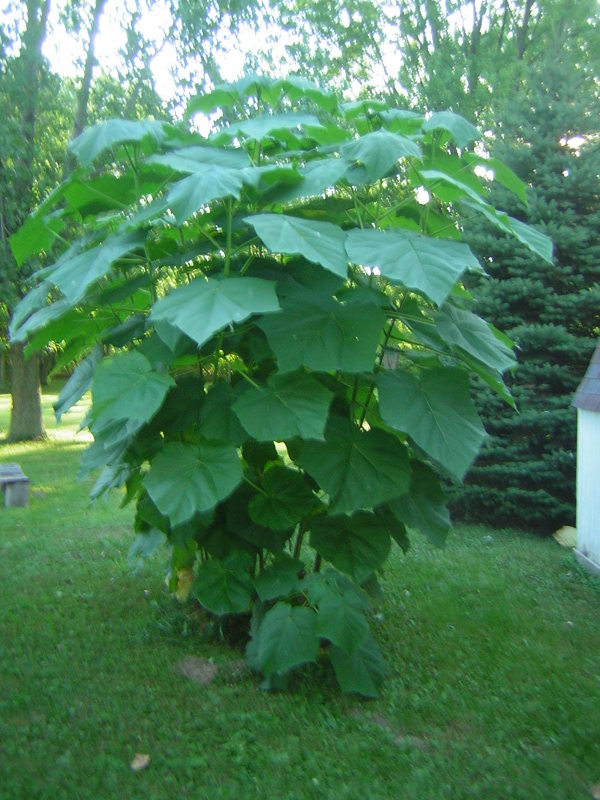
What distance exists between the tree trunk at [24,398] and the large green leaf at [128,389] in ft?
42.7

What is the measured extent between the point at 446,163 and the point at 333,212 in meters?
0.56

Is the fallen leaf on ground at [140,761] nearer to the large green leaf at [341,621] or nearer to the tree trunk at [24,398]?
the large green leaf at [341,621]

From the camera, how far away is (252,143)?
3.82 m

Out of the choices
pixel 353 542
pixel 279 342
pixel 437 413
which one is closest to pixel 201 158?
pixel 279 342

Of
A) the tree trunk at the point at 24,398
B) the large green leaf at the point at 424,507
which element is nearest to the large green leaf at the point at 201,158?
the large green leaf at the point at 424,507

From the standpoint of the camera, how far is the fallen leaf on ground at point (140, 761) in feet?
10.1

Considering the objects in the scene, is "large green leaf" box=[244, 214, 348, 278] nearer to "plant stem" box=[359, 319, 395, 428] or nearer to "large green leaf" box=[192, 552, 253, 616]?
"plant stem" box=[359, 319, 395, 428]

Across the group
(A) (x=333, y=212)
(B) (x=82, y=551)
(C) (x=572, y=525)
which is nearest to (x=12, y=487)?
(B) (x=82, y=551)

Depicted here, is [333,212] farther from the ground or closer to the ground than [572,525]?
farther from the ground

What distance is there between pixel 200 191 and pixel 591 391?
4568 mm

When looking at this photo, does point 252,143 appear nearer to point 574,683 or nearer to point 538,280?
point 574,683

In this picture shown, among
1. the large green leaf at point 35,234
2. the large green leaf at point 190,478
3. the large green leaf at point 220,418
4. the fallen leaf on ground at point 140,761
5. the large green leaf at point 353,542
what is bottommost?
the fallen leaf on ground at point 140,761

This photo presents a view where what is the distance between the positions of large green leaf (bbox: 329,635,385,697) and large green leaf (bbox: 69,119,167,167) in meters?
2.26

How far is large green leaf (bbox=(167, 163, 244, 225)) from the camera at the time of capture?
114 inches
